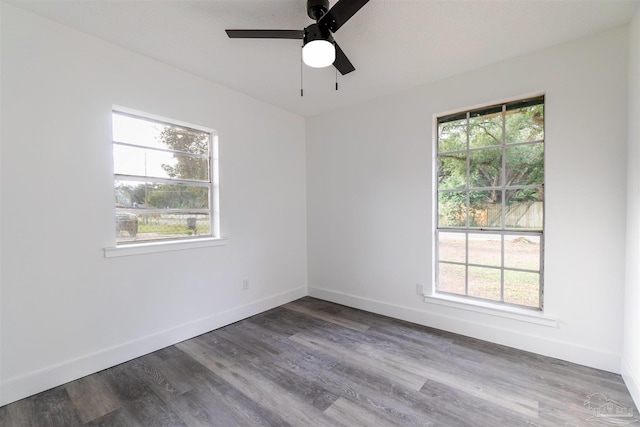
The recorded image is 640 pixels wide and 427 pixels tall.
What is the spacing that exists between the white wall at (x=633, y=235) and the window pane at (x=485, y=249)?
0.85m

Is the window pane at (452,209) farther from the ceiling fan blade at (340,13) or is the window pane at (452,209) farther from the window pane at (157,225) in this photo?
the window pane at (157,225)

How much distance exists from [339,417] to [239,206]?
2.31m

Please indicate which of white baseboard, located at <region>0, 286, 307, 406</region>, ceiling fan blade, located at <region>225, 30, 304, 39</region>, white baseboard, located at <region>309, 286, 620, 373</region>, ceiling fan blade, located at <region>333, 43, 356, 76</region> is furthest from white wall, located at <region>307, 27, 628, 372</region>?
white baseboard, located at <region>0, 286, 307, 406</region>

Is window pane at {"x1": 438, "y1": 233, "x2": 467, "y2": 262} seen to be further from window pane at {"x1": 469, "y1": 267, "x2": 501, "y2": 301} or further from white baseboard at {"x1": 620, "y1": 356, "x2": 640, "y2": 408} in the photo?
white baseboard at {"x1": 620, "y1": 356, "x2": 640, "y2": 408}

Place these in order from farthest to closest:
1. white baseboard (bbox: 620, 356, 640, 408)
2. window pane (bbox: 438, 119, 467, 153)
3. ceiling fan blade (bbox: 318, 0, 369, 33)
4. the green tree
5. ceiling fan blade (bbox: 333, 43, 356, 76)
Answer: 1. window pane (bbox: 438, 119, 467, 153)
2. the green tree
3. ceiling fan blade (bbox: 333, 43, 356, 76)
4. white baseboard (bbox: 620, 356, 640, 408)
5. ceiling fan blade (bbox: 318, 0, 369, 33)

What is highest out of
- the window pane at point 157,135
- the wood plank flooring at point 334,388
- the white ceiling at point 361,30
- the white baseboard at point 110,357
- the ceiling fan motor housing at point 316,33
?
the white ceiling at point 361,30

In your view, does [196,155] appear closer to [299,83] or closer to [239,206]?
[239,206]

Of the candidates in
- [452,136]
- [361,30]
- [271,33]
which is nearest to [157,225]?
[271,33]

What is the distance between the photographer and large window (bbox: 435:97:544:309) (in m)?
2.51

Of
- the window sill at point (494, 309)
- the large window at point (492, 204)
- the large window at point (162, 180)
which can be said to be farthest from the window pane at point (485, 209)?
the large window at point (162, 180)

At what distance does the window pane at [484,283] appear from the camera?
8.87 feet

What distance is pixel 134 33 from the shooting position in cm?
213

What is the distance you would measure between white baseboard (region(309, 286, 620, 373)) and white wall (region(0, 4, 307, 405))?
1811 mm

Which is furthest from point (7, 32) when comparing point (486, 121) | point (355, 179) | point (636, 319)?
point (636, 319)
